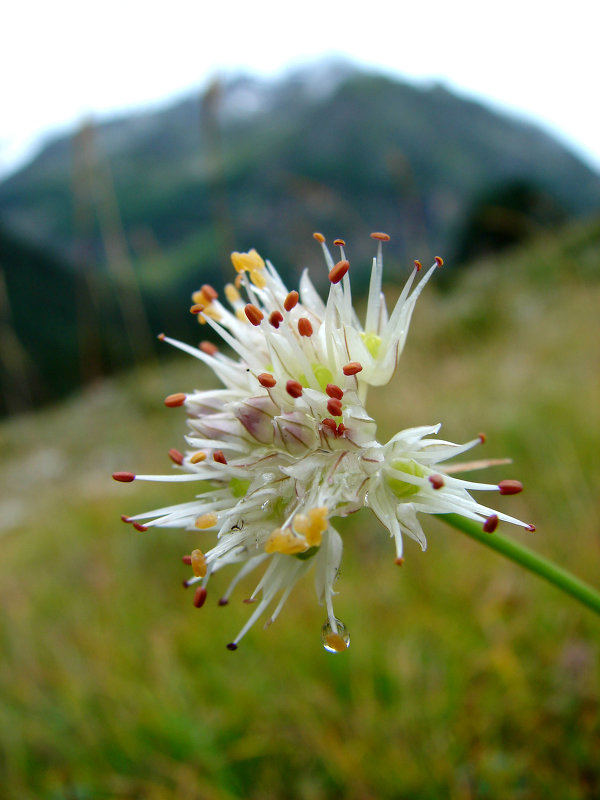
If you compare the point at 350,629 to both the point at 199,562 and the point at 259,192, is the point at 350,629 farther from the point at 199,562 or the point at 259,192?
the point at 259,192

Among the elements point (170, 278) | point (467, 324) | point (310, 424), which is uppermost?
point (310, 424)

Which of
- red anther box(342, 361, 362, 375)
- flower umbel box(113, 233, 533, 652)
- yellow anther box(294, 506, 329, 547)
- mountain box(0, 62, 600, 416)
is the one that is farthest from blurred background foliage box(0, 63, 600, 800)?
red anther box(342, 361, 362, 375)

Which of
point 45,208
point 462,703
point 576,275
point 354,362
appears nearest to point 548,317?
point 576,275

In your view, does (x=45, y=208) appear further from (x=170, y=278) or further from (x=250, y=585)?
(x=250, y=585)

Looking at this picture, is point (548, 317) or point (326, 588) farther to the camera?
point (548, 317)

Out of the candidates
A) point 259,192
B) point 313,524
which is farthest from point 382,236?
point 259,192

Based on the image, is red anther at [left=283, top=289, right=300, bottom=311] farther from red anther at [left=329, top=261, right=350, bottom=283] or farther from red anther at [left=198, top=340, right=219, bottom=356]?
A: red anther at [left=198, top=340, right=219, bottom=356]
